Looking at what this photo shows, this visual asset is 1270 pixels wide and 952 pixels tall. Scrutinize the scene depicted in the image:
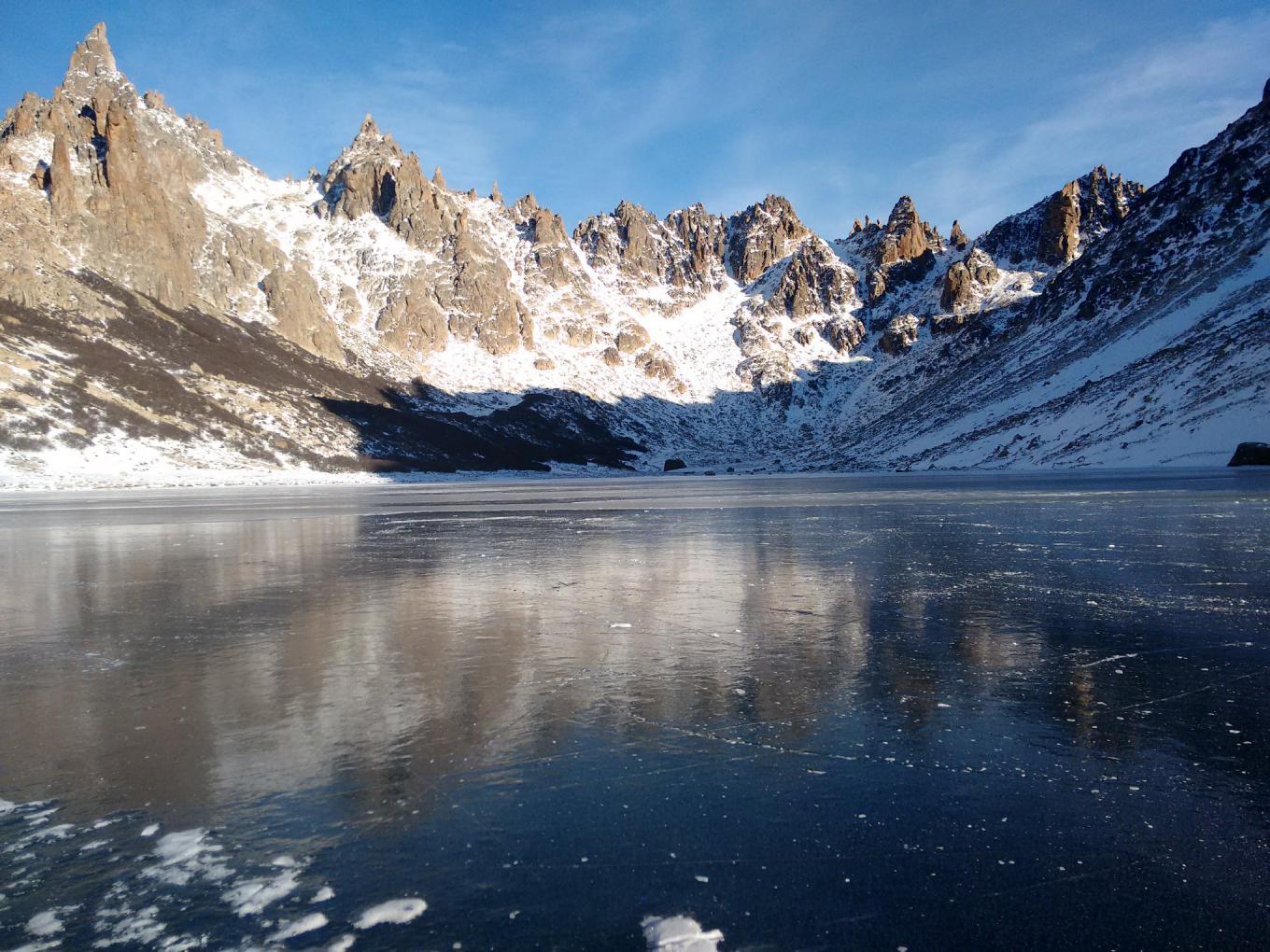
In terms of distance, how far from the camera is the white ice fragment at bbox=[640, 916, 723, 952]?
133 inches

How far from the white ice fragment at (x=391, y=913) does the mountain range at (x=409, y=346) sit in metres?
76.5

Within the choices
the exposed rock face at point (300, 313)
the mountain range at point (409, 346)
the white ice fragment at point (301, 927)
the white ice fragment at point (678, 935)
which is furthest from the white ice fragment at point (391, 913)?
the exposed rock face at point (300, 313)

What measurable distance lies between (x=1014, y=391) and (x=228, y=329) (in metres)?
130

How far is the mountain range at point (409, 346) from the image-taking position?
80938 millimetres

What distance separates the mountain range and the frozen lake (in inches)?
2805

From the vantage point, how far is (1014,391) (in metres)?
117

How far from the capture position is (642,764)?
17.9 ft

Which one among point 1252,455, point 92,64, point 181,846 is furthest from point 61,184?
point 1252,455

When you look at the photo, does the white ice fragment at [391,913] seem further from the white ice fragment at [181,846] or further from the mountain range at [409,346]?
the mountain range at [409,346]

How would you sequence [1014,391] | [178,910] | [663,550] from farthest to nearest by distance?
1. [1014,391]
2. [663,550]
3. [178,910]

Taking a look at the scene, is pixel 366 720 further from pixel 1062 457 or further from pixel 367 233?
pixel 367 233

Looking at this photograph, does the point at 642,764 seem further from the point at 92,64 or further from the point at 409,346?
the point at 92,64

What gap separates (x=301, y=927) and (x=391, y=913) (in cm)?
42

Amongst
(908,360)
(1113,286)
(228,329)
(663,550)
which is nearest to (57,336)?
(228,329)
